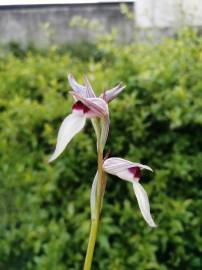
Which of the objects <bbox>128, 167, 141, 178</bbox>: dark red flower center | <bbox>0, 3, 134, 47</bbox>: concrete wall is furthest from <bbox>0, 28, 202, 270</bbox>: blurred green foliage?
<bbox>0, 3, 134, 47</bbox>: concrete wall

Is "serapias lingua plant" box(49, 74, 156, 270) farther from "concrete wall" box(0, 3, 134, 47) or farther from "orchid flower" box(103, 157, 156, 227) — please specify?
"concrete wall" box(0, 3, 134, 47)

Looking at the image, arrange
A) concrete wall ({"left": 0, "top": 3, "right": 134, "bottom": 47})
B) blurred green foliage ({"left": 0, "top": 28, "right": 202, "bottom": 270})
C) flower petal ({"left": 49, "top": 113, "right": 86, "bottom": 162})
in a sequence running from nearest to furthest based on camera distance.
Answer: flower petal ({"left": 49, "top": 113, "right": 86, "bottom": 162}) → blurred green foliage ({"left": 0, "top": 28, "right": 202, "bottom": 270}) → concrete wall ({"left": 0, "top": 3, "right": 134, "bottom": 47})

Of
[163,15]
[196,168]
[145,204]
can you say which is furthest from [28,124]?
[163,15]

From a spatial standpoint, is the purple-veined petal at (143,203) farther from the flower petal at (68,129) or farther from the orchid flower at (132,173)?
the flower petal at (68,129)

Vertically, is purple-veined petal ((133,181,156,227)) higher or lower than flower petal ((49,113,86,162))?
lower

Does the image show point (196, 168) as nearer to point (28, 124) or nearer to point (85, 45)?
point (28, 124)


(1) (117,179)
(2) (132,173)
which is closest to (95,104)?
(2) (132,173)
